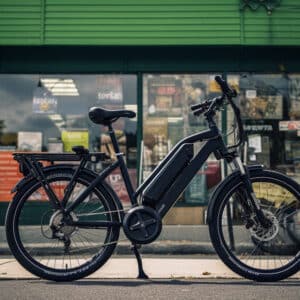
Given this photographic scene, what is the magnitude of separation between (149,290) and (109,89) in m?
5.39

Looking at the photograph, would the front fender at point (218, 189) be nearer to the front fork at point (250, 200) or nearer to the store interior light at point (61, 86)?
the front fork at point (250, 200)

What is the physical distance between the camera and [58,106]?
9.16 meters

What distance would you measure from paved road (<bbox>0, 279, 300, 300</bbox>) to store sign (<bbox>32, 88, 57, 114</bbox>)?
4874 millimetres

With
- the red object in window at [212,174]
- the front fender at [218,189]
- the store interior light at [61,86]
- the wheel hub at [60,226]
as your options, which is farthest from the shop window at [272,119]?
the wheel hub at [60,226]

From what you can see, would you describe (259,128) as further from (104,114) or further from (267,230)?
(104,114)

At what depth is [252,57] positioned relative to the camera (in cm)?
904

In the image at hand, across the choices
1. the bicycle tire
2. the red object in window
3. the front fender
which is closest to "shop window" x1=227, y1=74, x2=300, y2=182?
the red object in window

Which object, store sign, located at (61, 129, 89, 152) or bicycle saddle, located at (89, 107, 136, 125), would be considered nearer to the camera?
bicycle saddle, located at (89, 107, 136, 125)

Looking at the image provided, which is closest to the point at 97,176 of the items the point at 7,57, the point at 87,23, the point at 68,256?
the point at 68,256

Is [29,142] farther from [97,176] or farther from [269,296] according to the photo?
[269,296]

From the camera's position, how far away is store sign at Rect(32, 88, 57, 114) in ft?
30.1

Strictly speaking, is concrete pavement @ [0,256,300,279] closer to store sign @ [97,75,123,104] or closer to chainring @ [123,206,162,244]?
chainring @ [123,206,162,244]

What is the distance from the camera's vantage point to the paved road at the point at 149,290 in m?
4.01

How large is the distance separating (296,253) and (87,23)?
5384 millimetres
